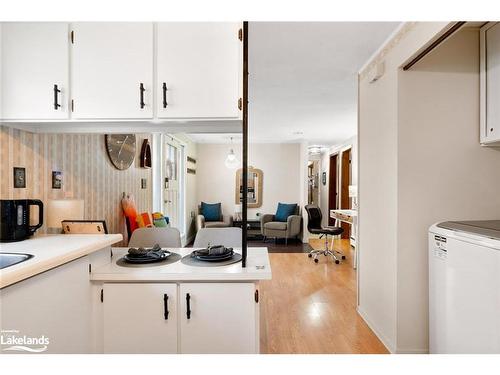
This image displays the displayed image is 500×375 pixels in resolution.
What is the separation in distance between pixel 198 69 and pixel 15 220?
1.27 metres

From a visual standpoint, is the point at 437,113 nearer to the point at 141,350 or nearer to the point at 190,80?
the point at 190,80

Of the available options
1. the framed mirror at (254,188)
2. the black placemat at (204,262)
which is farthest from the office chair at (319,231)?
the black placemat at (204,262)

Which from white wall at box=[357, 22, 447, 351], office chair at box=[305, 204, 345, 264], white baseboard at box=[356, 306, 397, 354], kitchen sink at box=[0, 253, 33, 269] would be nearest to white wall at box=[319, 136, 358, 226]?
office chair at box=[305, 204, 345, 264]

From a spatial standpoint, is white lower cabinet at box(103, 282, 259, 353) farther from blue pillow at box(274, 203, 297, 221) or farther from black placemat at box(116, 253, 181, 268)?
blue pillow at box(274, 203, 297, 221)

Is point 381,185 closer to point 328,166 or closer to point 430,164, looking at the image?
point 430,164

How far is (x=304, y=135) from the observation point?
20.4 feet

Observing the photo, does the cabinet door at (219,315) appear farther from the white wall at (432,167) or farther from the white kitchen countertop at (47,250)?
the white wall at (432,167)

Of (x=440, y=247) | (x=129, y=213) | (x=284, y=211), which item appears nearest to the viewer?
(x=440, y=247)

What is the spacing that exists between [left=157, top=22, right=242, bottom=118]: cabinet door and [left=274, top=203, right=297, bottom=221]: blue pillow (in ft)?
17.5

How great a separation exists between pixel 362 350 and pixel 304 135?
15.2 ft

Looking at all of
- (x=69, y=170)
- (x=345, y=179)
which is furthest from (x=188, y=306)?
(x=345, y=179)

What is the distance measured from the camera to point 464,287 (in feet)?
5.30

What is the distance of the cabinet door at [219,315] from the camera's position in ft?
4.87

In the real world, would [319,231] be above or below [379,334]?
above
